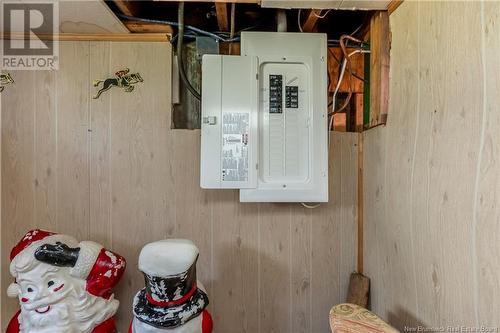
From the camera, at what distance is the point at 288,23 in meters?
1.65

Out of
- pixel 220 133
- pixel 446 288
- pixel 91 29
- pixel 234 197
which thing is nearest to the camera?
pixel 446 288

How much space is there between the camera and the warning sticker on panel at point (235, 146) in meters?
1.40

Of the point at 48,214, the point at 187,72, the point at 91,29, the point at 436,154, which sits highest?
the point at 91,29

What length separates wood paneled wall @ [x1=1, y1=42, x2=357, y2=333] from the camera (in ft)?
5.19

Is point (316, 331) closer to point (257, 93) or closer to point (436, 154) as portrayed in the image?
point (436, 154)

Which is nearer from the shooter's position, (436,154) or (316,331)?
(436,154)

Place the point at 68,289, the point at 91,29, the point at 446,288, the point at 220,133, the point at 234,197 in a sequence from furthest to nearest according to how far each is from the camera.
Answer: the point at 234,197
the point at 91,29
the point at 220,133
the point at 68,289
the point at 446,288

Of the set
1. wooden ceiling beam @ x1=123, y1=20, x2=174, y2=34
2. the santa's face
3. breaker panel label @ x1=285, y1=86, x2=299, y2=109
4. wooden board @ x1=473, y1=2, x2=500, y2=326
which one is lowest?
the santa's face

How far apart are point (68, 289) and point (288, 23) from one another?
1.65 m

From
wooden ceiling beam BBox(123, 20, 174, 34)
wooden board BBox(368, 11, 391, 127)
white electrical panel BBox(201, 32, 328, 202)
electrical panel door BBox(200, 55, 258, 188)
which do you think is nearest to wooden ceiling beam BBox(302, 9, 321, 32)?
white electrical panel BBox(201, 32, 328, 202)

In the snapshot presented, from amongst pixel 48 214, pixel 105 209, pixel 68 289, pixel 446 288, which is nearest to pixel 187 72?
pixel 105 209

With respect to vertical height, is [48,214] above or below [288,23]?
below

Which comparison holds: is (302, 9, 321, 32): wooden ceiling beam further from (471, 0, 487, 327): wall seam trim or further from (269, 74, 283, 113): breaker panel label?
(471, 0, 487, 327): wall seam trim

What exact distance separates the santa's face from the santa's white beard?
0.06 feet
